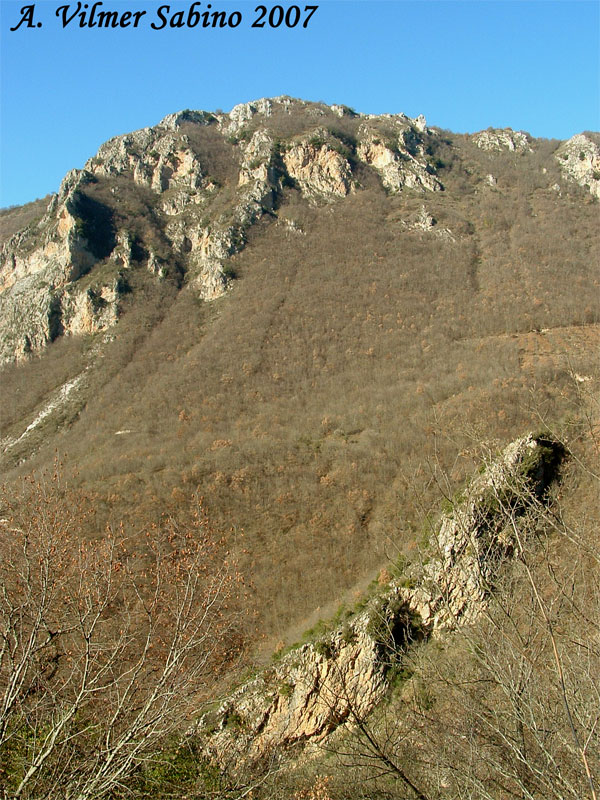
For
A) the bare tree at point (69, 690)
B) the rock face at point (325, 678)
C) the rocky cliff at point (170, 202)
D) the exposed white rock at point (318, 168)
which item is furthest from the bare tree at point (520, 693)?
the exposed white rock at point (318, 168)

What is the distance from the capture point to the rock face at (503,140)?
78169mm

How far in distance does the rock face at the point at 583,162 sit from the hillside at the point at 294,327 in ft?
1.36

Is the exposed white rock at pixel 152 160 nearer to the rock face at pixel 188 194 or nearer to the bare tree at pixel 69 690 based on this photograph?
the rock face at pixel 188 194

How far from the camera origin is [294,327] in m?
46.2

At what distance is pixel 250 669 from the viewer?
13680mm

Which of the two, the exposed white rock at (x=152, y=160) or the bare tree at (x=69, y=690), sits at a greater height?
the exposed white rock at (x=152, y=160)

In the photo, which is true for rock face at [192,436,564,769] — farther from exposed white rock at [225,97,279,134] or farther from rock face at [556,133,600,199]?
exposed white rock at [225,97,279,134]

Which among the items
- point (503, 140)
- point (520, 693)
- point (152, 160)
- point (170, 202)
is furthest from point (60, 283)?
point (503, 140)

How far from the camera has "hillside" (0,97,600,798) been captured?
24031 mm

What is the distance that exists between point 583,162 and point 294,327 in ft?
171

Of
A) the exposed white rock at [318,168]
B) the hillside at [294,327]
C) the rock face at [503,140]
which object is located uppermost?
the rock face at [503,140]

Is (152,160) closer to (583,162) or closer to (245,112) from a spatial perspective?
(245,112)

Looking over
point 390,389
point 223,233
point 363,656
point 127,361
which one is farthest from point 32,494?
point 223,233

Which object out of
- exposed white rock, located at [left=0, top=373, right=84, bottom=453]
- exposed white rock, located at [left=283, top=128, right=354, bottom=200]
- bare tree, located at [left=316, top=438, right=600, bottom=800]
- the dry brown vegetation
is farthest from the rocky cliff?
bare tree, located at [left=316, top=438, right=600, bottom=800]
